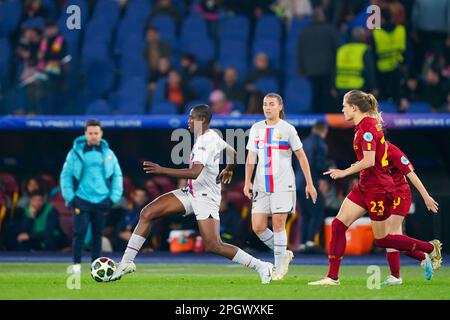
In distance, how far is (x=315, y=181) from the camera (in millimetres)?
18812

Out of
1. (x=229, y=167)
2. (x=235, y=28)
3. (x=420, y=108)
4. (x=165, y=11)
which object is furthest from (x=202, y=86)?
(x=229, y=167)

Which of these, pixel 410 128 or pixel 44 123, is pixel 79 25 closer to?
pixel 44 123

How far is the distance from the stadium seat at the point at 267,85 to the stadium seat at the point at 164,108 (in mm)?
1410

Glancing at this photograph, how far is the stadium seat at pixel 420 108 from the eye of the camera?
19047 millimetres

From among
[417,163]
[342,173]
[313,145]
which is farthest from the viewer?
[417,163]

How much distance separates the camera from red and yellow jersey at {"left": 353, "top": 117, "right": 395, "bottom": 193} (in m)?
11.7

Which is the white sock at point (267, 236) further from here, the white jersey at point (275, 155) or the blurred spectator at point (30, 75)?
the blurred spectator at point (30, 75)

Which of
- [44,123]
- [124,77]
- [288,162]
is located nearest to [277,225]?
[288,162]

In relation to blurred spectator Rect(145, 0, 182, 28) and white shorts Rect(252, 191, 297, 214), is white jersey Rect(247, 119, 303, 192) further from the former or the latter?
blurred spectator Rect(145, 0, 182, 28)

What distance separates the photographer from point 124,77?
838 inches

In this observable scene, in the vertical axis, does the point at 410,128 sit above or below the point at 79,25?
below

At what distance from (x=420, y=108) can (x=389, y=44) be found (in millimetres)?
1472
